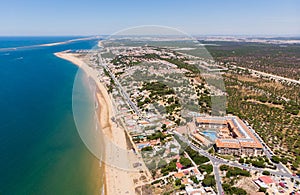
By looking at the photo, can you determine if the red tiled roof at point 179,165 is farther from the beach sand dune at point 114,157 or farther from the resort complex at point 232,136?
the resort complex at point 232,136

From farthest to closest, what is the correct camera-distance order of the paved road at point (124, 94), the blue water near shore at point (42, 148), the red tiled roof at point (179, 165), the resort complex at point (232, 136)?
the paved road at point (124, 94)
the resort complex at point (232, 136)
the red tiled roof at point (179, 165)
the blue water near shore at point (42, 148)

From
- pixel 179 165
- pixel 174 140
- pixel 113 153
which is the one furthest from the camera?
pixel 174 140

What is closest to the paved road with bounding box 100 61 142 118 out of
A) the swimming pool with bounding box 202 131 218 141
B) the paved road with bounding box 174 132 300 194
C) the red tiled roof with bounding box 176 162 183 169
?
the swimming pool with bounding box 202 131 218 141

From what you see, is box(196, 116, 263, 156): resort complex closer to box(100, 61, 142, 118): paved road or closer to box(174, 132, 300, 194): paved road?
box(174, 132, 300, 194): paved road

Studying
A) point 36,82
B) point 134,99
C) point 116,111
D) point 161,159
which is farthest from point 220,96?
point 36,82

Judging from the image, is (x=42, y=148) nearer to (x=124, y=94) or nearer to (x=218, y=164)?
(x=124, y=94)

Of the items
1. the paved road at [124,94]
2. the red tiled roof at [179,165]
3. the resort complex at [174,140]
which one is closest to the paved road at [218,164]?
the resort complex at [174,140]

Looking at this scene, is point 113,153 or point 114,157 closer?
point 114,157

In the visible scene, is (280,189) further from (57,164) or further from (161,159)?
(57,164)

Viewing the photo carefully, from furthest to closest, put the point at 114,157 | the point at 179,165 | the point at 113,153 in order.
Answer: the point at 113,153, the point at 114,157, the point at 179,165

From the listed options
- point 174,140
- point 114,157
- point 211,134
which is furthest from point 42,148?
point 211,134

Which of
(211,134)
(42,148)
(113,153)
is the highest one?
(211,134)
